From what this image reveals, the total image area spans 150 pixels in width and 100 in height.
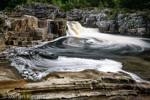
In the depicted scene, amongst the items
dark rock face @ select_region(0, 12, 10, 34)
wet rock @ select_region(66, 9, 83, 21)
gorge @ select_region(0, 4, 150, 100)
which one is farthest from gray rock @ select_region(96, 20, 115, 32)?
dark rock face @ select_region(0, 12, 10, 34)

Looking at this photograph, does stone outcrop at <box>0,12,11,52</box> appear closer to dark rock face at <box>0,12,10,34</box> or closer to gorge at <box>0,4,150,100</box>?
dark rock face at <box>0,12,10,34</box>

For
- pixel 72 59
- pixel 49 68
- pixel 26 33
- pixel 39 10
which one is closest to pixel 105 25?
pixel 26 33

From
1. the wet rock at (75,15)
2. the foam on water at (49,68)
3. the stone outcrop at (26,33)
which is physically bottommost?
the foam on water at (49,68)

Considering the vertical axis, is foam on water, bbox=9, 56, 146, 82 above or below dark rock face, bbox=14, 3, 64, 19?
below

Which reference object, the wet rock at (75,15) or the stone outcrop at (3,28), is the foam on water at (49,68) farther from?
the wet rock at (75,15)

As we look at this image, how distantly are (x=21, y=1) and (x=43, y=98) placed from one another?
29.2m

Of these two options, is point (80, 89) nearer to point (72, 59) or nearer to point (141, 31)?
point (72, 59)

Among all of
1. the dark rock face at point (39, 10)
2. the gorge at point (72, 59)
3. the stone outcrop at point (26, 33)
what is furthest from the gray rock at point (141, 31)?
the dark rock face at point (39, 10)

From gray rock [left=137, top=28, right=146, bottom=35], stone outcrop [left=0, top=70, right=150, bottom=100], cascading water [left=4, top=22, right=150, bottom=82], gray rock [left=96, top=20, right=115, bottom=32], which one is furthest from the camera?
gray rock [left=96, top=20, right=115, bottom=32]

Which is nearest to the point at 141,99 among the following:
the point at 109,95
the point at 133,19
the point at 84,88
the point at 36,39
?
the point at 109,95

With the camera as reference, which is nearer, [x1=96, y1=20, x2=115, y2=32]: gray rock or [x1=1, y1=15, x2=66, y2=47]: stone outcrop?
[x1=1, y1=15, x2=66, y2=47]: stone outcrop

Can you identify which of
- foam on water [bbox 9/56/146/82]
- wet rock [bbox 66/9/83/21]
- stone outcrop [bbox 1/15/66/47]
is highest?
wet rock [bbox 66/9/83/21]

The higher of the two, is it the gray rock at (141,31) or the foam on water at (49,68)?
the gray rock at (141,31)

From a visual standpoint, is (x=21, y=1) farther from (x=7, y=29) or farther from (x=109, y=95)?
(x=109, y=95)
